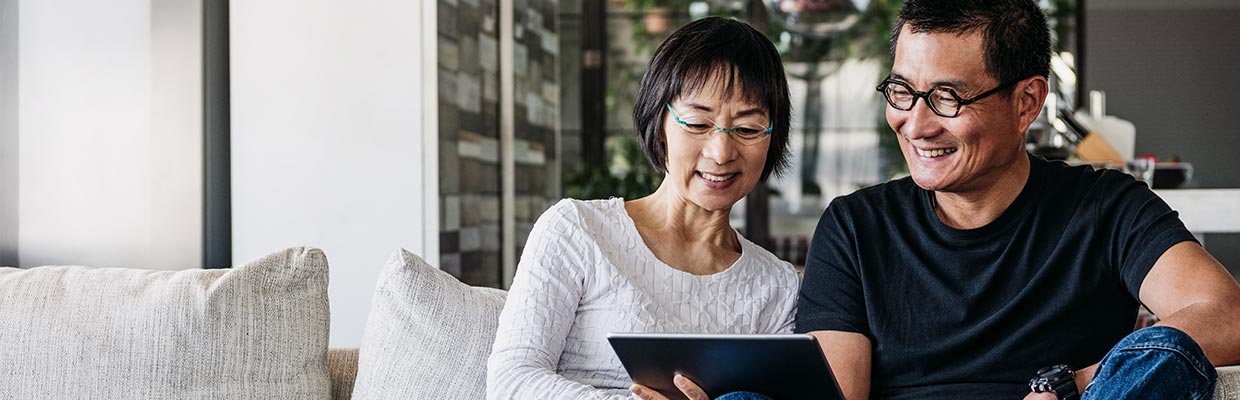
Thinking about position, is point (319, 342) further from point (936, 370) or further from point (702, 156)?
point (936, 370)

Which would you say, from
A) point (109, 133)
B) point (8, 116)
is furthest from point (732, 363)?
point (8, 116)

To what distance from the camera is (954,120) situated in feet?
5.50

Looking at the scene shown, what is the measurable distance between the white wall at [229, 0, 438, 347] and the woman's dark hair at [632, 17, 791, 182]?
4.31 feet

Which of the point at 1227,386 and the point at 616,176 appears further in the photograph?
the point at 616,176

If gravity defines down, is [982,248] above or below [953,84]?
below

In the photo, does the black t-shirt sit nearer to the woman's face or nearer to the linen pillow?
the woman's face

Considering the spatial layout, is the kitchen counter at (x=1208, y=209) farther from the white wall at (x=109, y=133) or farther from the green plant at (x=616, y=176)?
the green plant at (x=616, y=176)

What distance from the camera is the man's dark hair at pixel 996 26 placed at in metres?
1.70

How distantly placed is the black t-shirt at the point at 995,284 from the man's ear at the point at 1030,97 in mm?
90

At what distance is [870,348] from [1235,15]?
5.23 m

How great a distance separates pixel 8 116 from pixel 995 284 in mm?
2297

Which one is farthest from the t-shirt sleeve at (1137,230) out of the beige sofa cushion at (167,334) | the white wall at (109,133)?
the white wall at (109,133)

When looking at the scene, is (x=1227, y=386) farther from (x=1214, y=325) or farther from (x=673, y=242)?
(x=673, y=242)

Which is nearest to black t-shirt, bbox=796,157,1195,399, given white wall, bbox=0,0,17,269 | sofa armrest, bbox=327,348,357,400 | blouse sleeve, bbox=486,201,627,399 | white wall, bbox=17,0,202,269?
blouse sleeve, bbox=486,201,627,399
